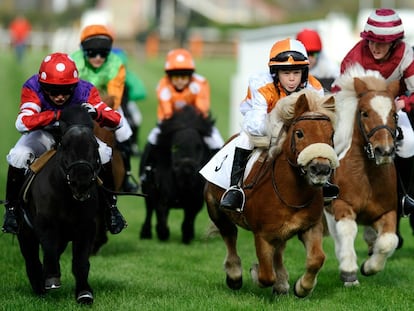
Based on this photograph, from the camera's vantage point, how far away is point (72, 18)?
308 ft

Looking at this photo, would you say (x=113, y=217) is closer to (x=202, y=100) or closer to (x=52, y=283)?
(x=52, y=283)

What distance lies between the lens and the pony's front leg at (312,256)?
8008 mm

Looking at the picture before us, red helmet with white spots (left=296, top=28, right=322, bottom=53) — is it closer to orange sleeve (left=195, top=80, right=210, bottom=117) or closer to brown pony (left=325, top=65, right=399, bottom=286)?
orange sleeve (left=195, top=80, right=210, bottom=117)

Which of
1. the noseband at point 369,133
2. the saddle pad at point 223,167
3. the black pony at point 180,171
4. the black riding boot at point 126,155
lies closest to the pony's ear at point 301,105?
the saddle pad at point 223,167

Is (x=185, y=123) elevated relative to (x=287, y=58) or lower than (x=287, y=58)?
lower

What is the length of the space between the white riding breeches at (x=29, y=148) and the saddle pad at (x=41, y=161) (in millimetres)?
164

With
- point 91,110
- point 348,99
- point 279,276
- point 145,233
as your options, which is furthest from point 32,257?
point 145,233

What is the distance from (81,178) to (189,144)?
207 inches

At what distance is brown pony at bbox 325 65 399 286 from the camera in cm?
909

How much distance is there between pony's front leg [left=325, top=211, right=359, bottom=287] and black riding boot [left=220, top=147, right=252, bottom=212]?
1.23 m

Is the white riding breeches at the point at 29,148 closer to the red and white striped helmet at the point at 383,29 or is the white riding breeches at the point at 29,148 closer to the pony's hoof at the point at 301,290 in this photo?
the pony's hoof at the point at 301,290

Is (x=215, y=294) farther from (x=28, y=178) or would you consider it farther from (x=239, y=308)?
(x=28, y=178)

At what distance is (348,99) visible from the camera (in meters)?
9.39

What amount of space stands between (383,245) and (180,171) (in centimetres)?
421
